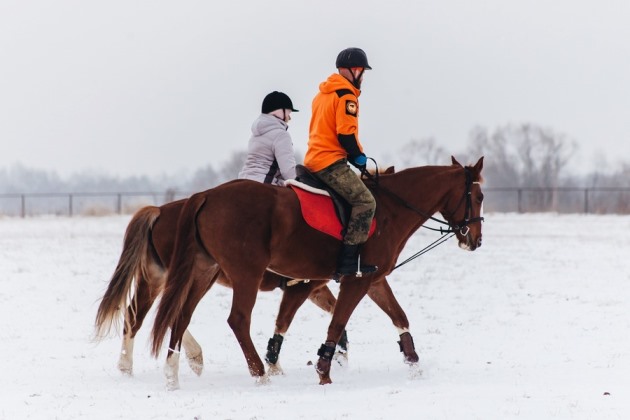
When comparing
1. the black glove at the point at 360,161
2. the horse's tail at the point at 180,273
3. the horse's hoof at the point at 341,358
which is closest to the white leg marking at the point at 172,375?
the horse's tail at the point at 180,273

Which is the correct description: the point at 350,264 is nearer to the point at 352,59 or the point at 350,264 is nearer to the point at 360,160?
the point at 360,160

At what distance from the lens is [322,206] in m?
8.15

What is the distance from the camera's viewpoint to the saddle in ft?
26.5

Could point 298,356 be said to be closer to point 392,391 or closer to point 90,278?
point 392,391

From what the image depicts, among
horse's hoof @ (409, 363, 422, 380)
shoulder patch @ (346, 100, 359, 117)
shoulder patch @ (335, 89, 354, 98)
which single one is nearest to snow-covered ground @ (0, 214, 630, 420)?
horse's hoof @ (409, 363, 422, 380)

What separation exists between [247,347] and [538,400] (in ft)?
8.50

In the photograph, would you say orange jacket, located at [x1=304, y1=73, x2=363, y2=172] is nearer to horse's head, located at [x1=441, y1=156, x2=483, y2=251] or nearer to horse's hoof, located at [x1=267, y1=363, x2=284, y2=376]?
horse's head, located at [x1=441, y1=156, x2=483, y2=251]

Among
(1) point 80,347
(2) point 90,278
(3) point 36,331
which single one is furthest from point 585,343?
(2) point 90,278

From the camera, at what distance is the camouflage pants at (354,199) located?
809cm

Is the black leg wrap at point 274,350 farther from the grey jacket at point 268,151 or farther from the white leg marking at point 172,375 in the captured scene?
the grey jacket at point 268,151

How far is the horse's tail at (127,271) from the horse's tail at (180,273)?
2.18 feet

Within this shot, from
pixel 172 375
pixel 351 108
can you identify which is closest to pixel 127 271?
pixel 172 375

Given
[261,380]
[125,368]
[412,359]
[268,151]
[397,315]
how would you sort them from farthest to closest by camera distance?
[268,151] < [397,315] < [125,368] < [412,359] < [261,380]

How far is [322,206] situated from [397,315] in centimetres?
144
